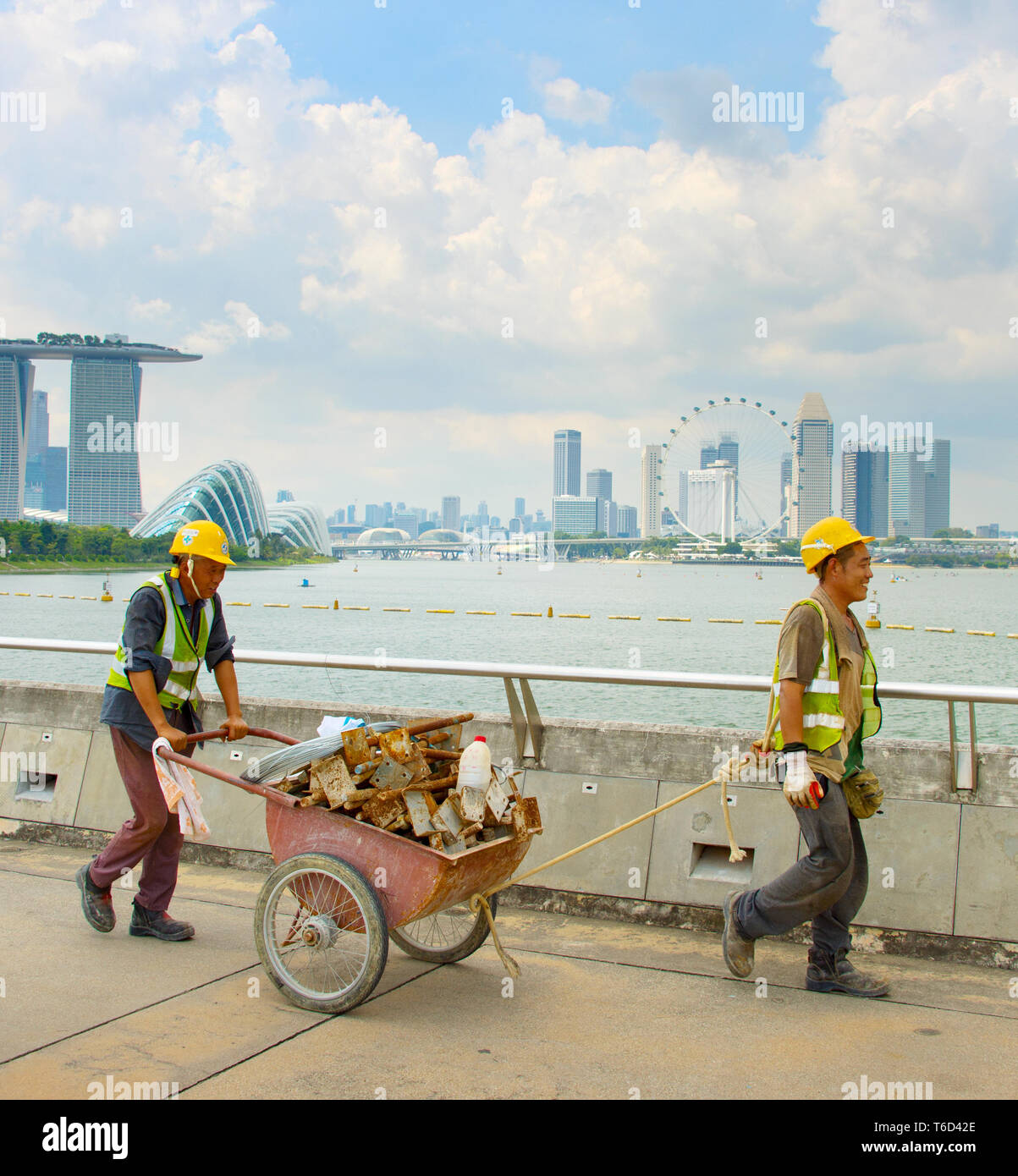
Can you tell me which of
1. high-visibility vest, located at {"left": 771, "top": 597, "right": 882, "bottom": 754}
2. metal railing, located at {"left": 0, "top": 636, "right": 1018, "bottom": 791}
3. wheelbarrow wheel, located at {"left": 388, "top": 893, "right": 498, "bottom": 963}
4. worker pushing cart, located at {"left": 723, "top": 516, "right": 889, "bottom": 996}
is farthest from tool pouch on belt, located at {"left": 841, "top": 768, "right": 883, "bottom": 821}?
wheelbarrow wheel, located at {"left": 388, "top": 893, "right": 498, "bottom": 963}

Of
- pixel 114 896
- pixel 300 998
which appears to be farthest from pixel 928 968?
pixel 114 896

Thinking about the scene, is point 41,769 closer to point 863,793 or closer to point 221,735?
point 221,735

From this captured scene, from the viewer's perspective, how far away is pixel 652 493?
5969 inches

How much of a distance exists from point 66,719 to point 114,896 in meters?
1.87

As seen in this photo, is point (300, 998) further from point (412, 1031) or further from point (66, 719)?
point (66, 719)

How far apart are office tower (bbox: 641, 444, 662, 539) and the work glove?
139 metres

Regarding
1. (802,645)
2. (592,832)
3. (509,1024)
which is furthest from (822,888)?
(592,832)

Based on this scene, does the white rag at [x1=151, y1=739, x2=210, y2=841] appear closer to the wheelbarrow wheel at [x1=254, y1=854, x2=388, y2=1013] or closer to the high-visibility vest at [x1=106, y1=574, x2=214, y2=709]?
the high-visibility vest at [x1=106, y1=574, x2=214, y2=709]

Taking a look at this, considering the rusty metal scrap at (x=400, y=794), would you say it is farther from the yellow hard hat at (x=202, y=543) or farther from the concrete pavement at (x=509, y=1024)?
the yellow hard hat at (x=202, y=543)

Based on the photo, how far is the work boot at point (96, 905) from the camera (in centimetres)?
565

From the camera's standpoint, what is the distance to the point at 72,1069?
13.1 feet

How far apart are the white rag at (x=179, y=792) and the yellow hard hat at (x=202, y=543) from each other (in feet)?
2.92

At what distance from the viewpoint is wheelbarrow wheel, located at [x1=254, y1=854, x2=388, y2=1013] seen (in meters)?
4.59

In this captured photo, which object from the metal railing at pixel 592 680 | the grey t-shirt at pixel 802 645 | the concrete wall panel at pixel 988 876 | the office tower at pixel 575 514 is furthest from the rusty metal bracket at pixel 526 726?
the office tower at pixel 575 514
